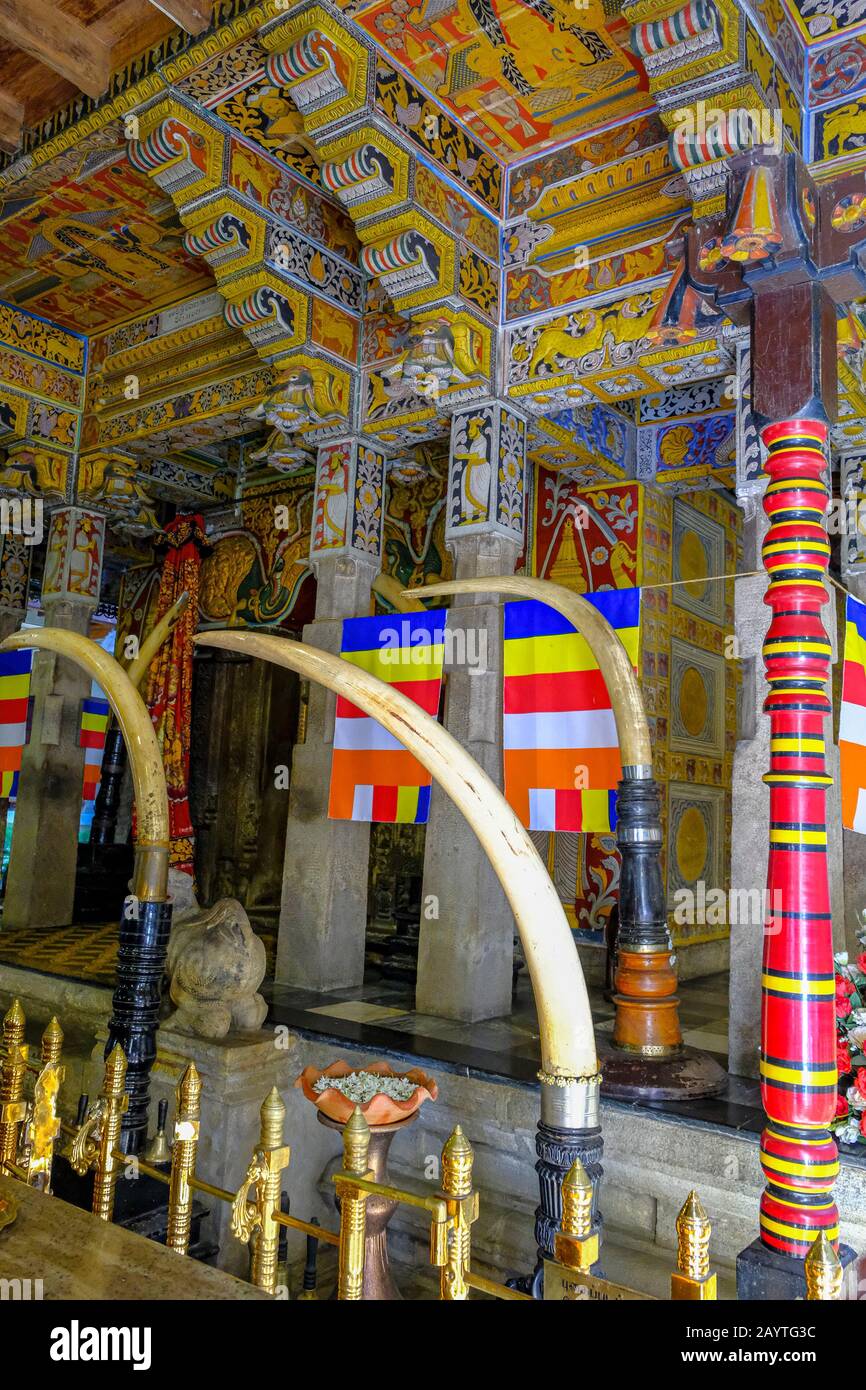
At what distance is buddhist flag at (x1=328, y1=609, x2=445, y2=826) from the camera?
615cm

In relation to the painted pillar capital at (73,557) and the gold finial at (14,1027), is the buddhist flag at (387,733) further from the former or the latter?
the painted pillar capital at (73,557)

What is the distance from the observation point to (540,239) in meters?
6.26

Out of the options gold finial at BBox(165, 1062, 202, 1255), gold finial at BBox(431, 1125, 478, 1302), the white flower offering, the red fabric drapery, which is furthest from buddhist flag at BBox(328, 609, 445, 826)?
gold finial at BBox(431, 1125, 478, 1302)

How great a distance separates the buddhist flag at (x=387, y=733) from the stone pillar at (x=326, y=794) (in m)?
0.31

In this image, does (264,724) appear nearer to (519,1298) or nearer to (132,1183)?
(132,1183)

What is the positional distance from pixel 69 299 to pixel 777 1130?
28.1 ft

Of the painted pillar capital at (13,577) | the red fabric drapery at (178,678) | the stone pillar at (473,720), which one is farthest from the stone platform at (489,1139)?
the painted pillar capital at (13,577)

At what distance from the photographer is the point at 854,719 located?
3850mm

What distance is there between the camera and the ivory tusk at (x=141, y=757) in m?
4.21

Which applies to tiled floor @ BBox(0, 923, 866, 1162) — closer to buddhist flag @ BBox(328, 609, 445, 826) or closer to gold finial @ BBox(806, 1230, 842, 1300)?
buddhist flag @ BBox(328, 609, 445, 826)

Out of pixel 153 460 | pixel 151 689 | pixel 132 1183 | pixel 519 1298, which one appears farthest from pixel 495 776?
pixel 153 460

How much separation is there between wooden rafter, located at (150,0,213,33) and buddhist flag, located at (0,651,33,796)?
17.4ft

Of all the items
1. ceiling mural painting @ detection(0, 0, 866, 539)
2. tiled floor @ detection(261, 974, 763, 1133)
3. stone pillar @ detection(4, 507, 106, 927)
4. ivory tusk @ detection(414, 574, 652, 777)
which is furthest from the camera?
stone pillar @ detection(4, 507, 106, 927)

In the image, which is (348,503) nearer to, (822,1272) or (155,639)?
(155,639)
